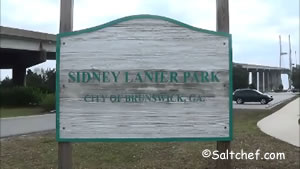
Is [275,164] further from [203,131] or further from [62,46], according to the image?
[62,46]

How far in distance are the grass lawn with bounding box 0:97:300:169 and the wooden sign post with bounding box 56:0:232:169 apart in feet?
7.77

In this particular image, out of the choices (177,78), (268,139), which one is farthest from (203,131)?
(268,139)

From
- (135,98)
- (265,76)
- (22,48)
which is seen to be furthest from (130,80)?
(265,76)

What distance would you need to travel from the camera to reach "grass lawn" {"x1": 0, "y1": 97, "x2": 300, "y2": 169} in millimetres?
6918

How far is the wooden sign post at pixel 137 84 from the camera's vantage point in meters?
4.56

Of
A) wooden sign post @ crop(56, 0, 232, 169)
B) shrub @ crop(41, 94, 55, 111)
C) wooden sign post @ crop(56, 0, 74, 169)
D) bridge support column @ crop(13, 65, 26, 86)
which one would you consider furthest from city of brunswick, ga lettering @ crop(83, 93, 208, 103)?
bridge support column @ crop(13, 65, 26, 86)

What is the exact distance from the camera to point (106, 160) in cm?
746

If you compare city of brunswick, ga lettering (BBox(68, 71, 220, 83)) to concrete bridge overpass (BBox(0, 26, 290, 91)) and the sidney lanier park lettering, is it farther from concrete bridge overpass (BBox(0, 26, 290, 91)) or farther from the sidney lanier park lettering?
concrete bridge overpass (BBox(0, 26, 290, 91))

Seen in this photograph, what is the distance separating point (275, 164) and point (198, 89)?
303 centimetres

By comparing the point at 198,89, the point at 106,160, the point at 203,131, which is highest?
the point at 198,89

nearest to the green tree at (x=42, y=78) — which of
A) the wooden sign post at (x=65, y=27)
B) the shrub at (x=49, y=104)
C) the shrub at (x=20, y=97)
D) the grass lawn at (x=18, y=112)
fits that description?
the shrub at (x=20, y=97)

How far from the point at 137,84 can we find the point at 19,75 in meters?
44.9

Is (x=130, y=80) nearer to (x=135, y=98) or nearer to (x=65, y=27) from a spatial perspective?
(x=135, y=98)

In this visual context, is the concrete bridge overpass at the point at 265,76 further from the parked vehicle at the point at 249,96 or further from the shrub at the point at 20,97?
the shrub at the point at 20,97
